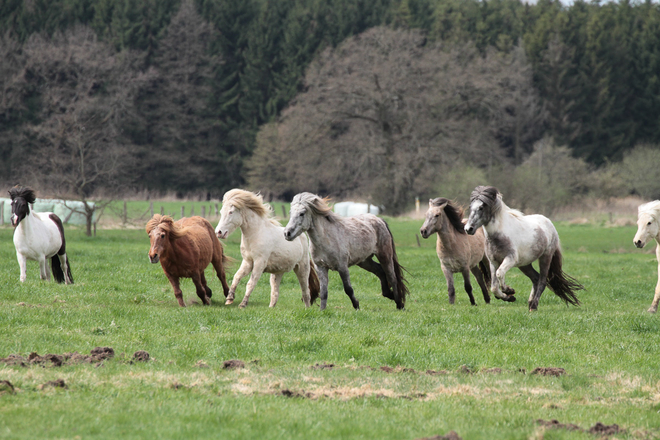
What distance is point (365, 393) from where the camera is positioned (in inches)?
247

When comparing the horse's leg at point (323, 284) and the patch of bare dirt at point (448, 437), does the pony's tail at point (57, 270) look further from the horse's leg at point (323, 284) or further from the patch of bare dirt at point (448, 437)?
the patch of bare dirt at point (448, 437)

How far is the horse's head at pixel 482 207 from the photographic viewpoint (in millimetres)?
11148

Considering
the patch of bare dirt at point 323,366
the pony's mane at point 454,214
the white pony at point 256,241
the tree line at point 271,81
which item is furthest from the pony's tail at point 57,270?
the tree line at point 271,81

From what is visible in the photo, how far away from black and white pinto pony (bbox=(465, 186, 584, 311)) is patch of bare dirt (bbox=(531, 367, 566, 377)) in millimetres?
3816

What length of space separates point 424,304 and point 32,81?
175 feet

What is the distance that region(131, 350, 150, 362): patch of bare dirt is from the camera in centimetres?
734

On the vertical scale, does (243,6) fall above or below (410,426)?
above

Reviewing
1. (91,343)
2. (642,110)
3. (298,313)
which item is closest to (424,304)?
(298,313)

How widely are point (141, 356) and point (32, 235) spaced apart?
22.3ft

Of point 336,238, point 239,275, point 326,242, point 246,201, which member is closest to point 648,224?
point 336,238

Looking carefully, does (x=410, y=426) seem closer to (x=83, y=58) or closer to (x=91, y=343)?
(x=91, y=343)

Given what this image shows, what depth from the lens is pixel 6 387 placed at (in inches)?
231

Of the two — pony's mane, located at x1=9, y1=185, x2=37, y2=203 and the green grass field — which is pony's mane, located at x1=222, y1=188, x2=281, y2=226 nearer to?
the green grass field

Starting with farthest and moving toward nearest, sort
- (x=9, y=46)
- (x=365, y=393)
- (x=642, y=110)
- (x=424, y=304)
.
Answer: (x=642, y=110) < (x=9, y=46) < (x=424, y=304) < (x=365, y=393)
